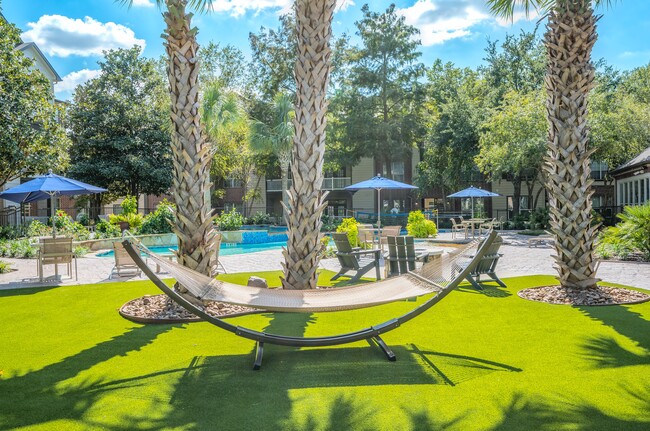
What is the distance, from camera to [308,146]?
273 inches

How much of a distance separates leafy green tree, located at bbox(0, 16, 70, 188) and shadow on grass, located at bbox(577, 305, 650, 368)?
47.5ft

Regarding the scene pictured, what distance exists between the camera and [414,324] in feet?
20.5

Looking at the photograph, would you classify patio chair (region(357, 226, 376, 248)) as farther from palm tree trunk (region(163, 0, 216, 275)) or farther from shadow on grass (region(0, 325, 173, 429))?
shadow on grass (region(0, 325, 173, 429))

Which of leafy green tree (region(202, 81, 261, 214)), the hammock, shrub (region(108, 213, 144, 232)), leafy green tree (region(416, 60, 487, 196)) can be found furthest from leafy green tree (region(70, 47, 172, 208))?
the hammock

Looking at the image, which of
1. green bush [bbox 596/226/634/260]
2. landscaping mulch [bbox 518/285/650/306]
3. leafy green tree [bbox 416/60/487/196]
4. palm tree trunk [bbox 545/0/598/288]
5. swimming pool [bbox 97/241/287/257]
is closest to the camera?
landscaping mulch [bbox 518/285/650/306]

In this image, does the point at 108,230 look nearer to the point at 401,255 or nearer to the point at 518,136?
the point at 401,255

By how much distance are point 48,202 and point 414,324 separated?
31.2m

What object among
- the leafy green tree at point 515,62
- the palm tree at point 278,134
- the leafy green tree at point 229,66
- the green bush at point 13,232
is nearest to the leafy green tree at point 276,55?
the leafy green tree at point 229,66

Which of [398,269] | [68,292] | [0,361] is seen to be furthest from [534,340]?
[68,292]

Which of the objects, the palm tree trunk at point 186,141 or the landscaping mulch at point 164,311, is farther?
the palm tree trunk at point 186,141

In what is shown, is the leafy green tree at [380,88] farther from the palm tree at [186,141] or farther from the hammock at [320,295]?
the hammock at [320,295]

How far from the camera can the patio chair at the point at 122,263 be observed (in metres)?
10.1

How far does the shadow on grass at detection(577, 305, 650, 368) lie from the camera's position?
4.55 m

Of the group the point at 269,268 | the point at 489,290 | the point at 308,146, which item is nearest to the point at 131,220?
the point at 269,268
